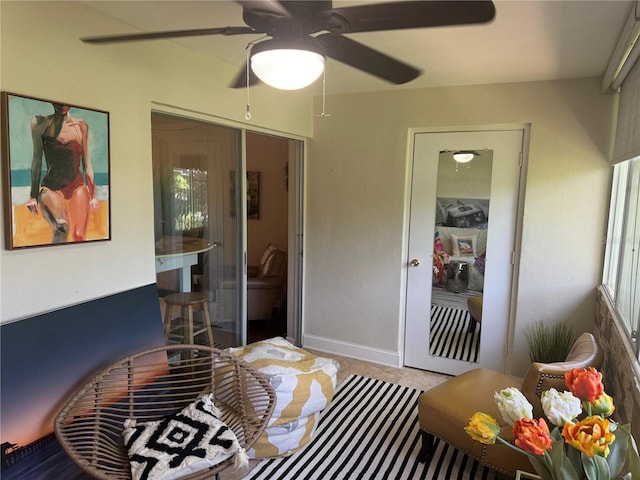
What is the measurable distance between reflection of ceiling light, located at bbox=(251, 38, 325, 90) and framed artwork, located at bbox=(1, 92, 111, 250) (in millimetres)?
999

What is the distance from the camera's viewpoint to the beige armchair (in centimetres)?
199

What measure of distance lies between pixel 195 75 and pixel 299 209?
5.31ft

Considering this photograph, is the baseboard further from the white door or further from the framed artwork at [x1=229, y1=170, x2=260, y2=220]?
the framed artwork at [x1=229, y1=170, x2=260, y2=220]

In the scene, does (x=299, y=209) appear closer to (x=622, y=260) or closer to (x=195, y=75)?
(x=195, y=75)

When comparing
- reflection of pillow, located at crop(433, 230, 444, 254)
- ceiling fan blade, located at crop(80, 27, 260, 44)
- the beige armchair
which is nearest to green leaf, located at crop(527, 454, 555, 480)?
the beige armchair

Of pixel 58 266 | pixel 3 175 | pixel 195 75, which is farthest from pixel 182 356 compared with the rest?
pixel 195 75

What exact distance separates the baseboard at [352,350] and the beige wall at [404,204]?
1cm

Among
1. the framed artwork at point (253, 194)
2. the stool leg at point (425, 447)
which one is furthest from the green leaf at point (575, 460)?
the framed artwork at point (253, 194)

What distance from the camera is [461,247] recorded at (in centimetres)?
342

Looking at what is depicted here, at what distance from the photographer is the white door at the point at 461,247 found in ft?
10.7

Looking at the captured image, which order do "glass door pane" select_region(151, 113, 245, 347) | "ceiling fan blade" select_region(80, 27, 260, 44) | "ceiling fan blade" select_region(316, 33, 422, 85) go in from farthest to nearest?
"glass door pane" select_region(151, 113, 245, 347)
"ceiling fan blade" select_region(316, 33, 422, 85)
"ceiling fan blade" select_region(80, 27, 260, 44)

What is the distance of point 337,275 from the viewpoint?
391 cm

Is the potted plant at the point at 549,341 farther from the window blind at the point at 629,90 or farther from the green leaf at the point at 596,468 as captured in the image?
the green leaf at the point at 596,468

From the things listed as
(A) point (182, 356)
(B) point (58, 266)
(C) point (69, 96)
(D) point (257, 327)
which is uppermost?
(C) point (69, 96)
